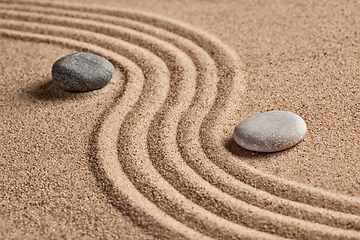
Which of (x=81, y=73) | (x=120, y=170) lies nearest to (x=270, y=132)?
(x=120, y=170)

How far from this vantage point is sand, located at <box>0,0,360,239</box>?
6.07 ft

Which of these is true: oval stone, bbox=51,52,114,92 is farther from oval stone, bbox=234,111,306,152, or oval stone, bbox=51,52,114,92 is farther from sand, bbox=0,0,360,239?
oval stone, bbox=234,111,306,152

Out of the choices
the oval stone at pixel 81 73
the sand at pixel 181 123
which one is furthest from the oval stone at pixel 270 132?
the oval stone at pixel 81 73

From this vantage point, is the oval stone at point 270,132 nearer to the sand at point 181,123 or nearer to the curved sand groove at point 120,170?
the sand at point 181,123

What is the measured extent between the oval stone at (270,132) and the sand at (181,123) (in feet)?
0.22

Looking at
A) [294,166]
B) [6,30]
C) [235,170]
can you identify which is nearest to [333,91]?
[294,166]

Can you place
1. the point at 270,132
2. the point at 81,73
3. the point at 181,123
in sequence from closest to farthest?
the point at 270,132 < the point at 181,123 < the point at 81,73

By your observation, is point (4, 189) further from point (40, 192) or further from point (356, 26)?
point (356, 26)

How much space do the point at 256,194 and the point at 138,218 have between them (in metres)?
0.65

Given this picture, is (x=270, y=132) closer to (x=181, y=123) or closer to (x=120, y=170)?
(x=181, y=123)

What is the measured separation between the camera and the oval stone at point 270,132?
2072 mm

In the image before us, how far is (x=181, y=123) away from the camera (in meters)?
2.38

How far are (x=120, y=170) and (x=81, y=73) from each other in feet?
2.80

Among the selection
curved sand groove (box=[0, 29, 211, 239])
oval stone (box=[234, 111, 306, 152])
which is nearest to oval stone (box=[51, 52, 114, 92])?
curved sand groove (box=[0, 29, 211, 239])
